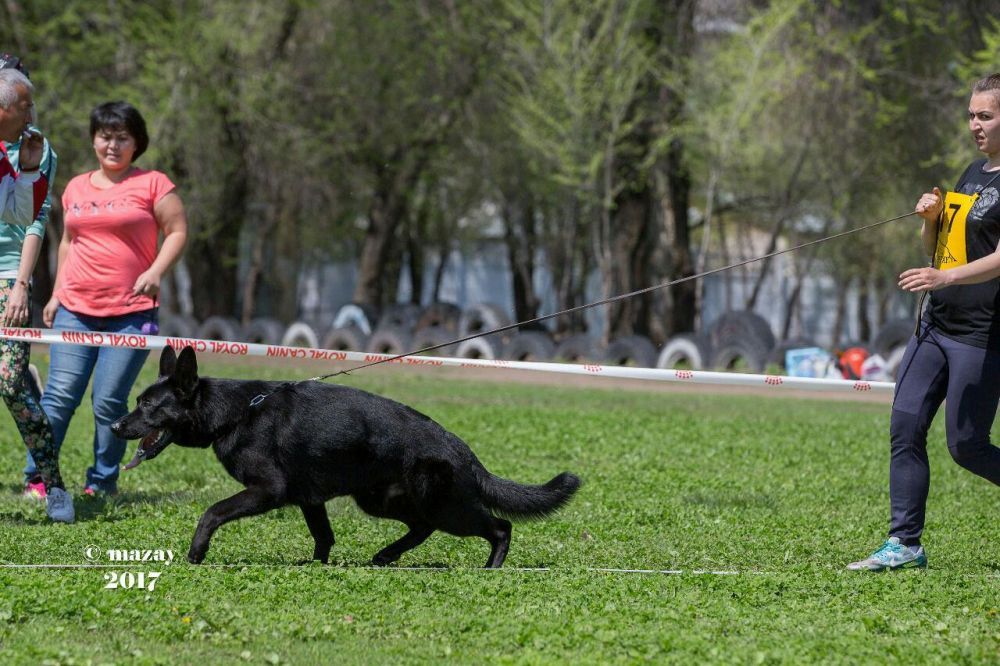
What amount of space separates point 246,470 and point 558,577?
1395 millimetres

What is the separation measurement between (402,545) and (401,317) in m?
21.1

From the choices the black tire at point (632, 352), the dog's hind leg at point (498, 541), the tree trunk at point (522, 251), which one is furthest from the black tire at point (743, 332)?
the dog's hind leg at point (498, 541)

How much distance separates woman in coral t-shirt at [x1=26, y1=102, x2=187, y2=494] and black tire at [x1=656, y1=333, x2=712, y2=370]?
48.7ft

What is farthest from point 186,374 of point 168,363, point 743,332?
point 743,332

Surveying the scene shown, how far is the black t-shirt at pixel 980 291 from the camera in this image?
17.7 feet

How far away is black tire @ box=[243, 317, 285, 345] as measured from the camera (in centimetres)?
2700

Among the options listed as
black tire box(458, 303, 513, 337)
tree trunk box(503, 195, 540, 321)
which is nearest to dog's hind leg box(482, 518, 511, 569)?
black tire box(458, 303, 513, 337)

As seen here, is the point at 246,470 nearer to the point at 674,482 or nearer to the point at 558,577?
the point at 558,577

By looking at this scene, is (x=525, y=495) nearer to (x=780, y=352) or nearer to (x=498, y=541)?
(x=498, y=541)

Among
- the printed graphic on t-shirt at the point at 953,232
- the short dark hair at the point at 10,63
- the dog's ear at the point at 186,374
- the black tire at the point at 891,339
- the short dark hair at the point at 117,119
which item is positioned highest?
the short dark hair at the point at 10,63

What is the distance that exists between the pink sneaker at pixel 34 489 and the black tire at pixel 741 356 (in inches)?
576

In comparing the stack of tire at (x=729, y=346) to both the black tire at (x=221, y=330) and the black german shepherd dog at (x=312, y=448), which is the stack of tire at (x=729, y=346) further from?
the black german shepherd dog at (x=312, y=448)

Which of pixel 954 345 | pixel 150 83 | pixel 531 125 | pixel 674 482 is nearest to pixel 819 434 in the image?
pixel 674 482

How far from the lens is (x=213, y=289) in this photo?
110ft
